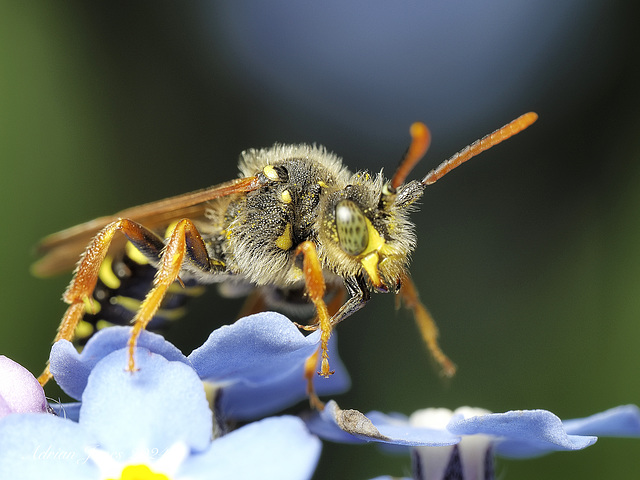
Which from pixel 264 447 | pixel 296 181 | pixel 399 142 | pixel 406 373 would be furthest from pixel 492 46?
pixel 264 447

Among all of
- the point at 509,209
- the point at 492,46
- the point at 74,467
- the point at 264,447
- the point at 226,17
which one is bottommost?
the point at 74,467

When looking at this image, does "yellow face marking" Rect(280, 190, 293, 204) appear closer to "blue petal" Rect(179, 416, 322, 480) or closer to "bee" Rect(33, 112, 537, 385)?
"bee" Rect(33, 112, 537, 385)

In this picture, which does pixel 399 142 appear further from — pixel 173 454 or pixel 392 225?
pixel 173 454

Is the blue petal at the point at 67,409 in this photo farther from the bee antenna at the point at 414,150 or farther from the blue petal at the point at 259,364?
the bee antenna at the point at 414,150

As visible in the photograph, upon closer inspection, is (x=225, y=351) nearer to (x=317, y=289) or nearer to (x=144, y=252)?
(x=317, y=289)

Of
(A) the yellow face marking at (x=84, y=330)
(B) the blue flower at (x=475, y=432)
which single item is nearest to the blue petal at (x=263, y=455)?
(B) the blue flower at (x=475, y=432)

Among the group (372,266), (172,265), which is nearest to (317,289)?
(372,266)
